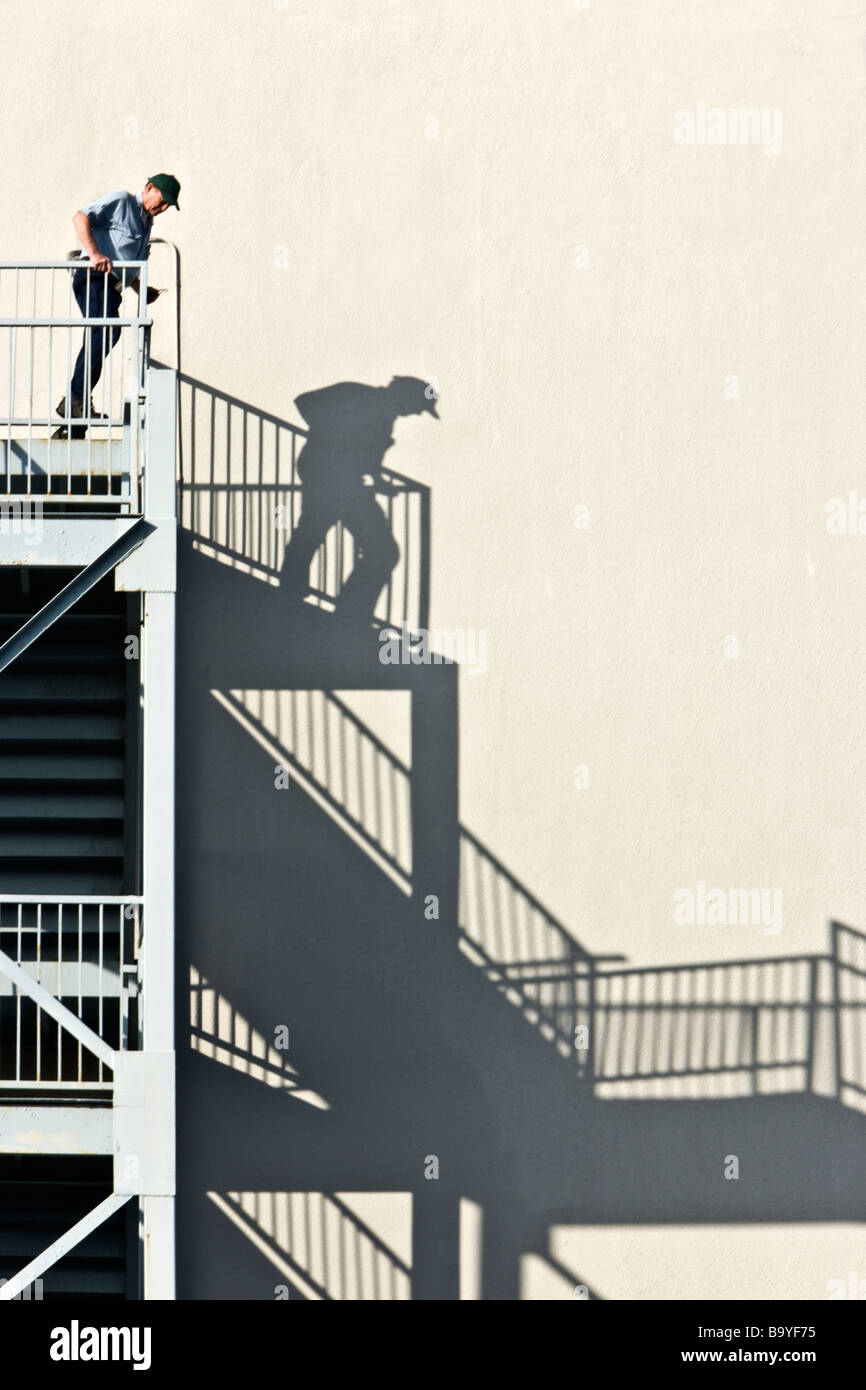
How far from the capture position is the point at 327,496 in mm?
9250

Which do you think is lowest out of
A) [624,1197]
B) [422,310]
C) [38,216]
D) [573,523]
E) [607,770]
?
[624,1197]

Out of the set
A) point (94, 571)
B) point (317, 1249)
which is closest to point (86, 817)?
point (94, 571)

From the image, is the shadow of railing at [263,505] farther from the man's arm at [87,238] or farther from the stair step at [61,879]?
the stair step at [61,879]

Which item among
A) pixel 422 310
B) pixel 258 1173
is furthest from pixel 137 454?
pixel 258 1173

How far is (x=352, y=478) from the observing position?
30.4 ft

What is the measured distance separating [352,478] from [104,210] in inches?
87.7

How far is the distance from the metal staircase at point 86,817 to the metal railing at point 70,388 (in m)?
0.02

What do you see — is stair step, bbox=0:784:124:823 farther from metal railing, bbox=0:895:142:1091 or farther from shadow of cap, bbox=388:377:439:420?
shadow of cap, bbox=388:377:439:420

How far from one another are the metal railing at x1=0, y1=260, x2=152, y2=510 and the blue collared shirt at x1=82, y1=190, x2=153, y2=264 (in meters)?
0.13

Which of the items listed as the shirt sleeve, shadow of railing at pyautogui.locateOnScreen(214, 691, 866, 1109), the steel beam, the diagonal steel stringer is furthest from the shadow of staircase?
the shirt sleeve

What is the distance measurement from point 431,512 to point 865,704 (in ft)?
10.2

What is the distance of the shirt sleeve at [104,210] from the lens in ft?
27.1
